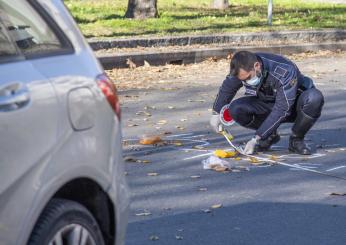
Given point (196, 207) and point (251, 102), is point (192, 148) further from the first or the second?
point (196, 207)

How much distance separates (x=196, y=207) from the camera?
6.84 meters

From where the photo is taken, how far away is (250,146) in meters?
8.40

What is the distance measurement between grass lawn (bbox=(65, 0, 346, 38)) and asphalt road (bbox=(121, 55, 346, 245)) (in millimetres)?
6791

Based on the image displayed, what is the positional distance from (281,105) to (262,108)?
411mm

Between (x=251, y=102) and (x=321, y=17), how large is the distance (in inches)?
524

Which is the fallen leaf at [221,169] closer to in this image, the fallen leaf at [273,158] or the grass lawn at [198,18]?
the fallen leaf at [273,158]

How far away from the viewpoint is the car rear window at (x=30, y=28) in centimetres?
424

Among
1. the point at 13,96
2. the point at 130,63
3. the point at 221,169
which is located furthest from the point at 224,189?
the point at 130,63

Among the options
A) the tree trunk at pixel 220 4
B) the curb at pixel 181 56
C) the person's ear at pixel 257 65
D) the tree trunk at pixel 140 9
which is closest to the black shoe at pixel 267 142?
the person's ear at pixel 257 65

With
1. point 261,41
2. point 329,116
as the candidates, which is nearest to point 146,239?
point 329,116

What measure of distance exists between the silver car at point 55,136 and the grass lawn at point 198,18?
12016 millimetres

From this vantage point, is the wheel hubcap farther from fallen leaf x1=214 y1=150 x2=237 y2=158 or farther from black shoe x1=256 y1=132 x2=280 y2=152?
black shoe x1=256 y1=132 x2=280 y2=152


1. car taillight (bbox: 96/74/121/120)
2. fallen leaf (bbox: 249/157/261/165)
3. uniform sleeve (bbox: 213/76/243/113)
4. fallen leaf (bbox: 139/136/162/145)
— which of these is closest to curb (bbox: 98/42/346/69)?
fallen leaf (bbox: 139/136/162/145)

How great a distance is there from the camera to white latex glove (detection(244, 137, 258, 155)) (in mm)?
8391
